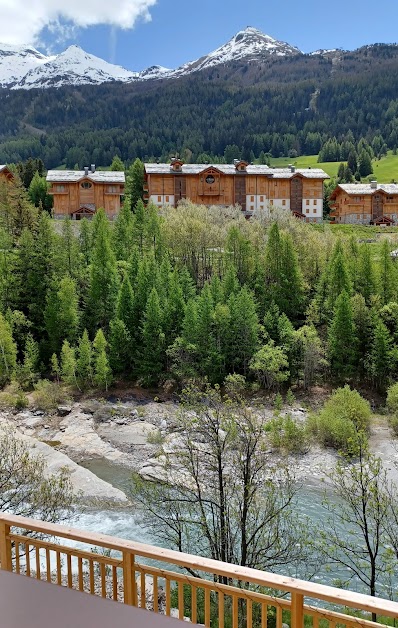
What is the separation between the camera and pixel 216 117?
A: 164m

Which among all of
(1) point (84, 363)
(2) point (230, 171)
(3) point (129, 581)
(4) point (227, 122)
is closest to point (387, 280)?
(1) point (84, 363)

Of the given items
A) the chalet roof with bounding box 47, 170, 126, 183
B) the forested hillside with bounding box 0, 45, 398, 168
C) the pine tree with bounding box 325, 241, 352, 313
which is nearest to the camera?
the pine tree with bounding box 325, 241, 352, 313

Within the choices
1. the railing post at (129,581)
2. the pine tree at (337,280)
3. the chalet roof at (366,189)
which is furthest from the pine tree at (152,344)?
the chalet roof at (366,189)

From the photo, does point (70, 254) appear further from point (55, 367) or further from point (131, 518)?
point (131, 518)

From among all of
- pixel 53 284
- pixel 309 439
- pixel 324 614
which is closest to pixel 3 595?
pixel 324 614

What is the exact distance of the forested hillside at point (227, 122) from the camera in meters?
136

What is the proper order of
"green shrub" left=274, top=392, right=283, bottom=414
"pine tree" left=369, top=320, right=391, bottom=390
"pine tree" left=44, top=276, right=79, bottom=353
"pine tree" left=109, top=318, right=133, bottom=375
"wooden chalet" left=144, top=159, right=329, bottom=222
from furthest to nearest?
"wooden chalet" left=144, top=159, right=329, bottom=222 → "pine tree" left=44, top=276, right=79, bottom=353 → "pine tree" left=109, top=318, right=133, bottom=375 → "pine tree" left=369, top=320, right=391, bottom=390 → "green shrub" left=274, top=392, right=283, bottom=414

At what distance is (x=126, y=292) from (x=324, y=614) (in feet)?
109

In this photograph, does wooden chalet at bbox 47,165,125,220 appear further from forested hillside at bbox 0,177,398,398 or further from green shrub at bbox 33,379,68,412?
green shrub at bbox 33,379,68,412

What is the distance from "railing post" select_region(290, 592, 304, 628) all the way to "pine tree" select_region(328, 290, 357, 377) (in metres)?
30.1

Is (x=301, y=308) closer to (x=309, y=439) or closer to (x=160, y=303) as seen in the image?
(x=160, y=303)

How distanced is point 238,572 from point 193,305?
30.3 m

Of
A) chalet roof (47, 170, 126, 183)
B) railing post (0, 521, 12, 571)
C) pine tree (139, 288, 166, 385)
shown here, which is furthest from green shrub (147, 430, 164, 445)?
chalet roof (47, 170, 126, 183)

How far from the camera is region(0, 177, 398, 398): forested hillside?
1312 inches
